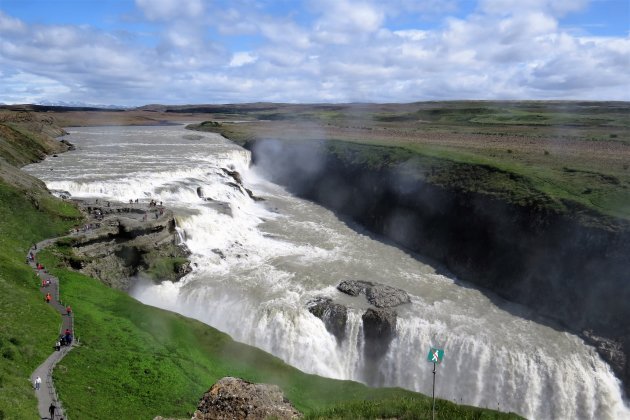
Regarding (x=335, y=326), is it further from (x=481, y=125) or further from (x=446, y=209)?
(x=481, y=125)

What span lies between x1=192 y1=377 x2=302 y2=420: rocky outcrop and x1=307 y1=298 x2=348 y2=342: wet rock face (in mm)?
14660

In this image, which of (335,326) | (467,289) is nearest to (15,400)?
(335,326)

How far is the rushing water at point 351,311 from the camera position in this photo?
27.7 meters

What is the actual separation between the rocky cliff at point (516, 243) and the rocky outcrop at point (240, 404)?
2263 centimetres

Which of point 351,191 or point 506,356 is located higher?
point 351,191

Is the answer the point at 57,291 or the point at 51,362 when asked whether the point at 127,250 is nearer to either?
the point at 57,291

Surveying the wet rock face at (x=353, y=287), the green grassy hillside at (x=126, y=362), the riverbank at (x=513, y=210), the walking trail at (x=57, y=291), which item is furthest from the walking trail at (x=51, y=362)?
the riverbank at (x=513, y=210)

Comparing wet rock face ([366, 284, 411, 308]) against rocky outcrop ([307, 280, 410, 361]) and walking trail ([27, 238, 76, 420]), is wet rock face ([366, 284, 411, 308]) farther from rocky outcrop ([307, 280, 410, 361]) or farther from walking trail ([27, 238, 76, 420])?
walking trail ([27, 238, 76, 420])

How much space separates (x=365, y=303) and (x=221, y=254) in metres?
13.4

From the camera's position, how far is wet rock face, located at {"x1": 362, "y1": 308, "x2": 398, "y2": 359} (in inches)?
1192

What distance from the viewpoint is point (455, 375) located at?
28.8 metres

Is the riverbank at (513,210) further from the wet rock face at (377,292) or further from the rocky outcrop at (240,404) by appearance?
the rocky outcrop at (240,404)

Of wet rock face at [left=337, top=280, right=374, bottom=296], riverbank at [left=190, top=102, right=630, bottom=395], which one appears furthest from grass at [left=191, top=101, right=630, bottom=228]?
→ wet rock face at [left=337, top=280, right=374, bottom=296]

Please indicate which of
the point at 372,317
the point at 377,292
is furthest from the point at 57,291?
the point at 377,292
